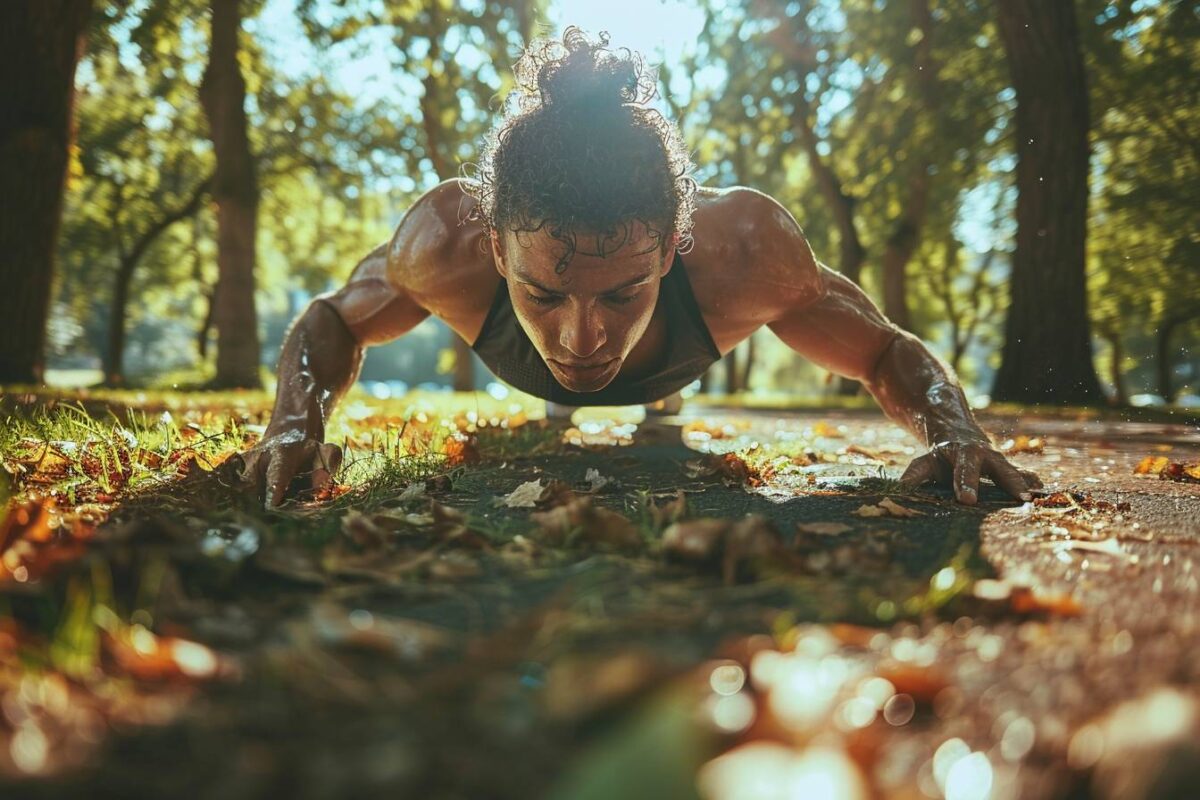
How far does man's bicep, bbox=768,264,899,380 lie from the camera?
3.69 meters

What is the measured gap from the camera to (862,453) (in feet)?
14.2

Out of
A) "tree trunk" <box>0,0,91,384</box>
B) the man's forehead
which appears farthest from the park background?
the man's forehead

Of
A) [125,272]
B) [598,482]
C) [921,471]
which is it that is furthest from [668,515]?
[125,272]

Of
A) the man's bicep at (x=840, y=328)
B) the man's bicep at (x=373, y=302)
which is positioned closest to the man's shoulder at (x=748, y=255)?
the man's bicep at (x=840, y=328)

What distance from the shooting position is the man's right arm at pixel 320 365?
2.71 meters

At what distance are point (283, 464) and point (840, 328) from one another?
245 cm

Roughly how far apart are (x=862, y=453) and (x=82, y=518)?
11.6 feet

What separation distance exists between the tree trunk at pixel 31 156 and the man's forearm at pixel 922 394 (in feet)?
21.7

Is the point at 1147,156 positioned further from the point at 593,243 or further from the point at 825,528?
the point at 825,528

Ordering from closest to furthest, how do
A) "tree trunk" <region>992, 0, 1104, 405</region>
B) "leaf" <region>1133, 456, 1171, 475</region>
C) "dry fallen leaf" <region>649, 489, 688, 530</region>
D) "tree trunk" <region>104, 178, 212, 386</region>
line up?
"dry fallen leaf" <region>649, 489, 688, 530</region>, "leaf" <region>1133, 456, 1171, 475</region>, "tree trunk" <region>992, 0, 1104, 405</region>, "tree trunk" <region>104, 178, 212, 386</region>

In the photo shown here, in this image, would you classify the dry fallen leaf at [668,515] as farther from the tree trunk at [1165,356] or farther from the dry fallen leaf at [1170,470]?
the tree trunk at [1165,356]

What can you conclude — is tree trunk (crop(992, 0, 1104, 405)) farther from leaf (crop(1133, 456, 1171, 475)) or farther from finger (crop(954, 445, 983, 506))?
finger (crop(954, 445, 983, 506))

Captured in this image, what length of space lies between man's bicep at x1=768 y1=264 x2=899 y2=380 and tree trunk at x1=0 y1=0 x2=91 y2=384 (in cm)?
618

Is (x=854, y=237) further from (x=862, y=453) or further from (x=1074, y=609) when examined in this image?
(x=1074, y=609)
